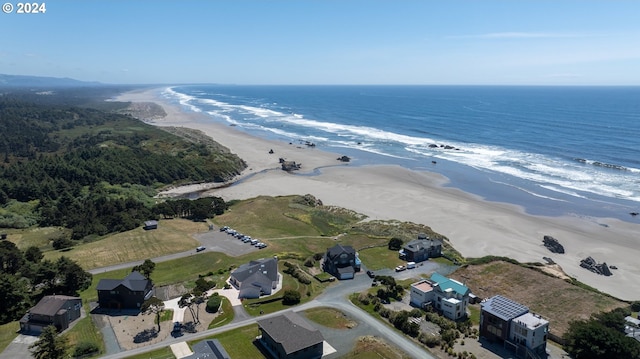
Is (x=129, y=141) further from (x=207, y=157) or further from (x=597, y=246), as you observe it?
(x=597, y=246)

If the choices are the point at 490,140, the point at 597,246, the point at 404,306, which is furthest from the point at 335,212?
the point at 490,140

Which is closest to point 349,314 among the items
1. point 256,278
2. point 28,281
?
point 256,278

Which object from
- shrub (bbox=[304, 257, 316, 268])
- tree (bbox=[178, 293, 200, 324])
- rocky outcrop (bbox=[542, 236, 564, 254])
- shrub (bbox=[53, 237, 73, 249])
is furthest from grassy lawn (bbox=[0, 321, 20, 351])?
rocky outcrop (bbox=[542, 236, 564, 254])

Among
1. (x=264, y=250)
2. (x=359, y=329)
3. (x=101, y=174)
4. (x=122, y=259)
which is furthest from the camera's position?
(x=101, y=174)

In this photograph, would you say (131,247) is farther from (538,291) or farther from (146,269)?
(538,291)

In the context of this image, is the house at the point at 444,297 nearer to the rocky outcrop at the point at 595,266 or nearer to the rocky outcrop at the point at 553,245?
the rocky outcrop at the point at 595,266

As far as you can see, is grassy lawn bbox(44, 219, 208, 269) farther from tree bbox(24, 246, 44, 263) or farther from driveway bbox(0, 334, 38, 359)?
driveway bbox(0, 334, 38, 359)
